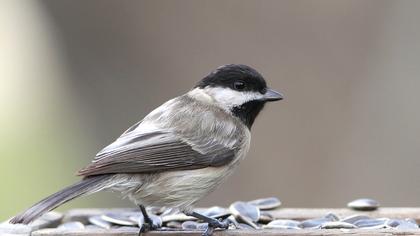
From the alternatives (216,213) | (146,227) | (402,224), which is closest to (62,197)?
(146,227)

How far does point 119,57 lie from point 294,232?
3.78 meters

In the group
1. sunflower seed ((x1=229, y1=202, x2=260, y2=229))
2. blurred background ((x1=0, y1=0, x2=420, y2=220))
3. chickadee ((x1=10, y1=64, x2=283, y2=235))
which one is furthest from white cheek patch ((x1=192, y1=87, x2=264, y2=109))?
blurred background ((x1=0, y1=0, x2=420, y2=220))

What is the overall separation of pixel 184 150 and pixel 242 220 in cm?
60

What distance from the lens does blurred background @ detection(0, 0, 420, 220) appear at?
6828 millimetres

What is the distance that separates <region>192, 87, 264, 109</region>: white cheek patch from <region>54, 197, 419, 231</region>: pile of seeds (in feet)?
2.05

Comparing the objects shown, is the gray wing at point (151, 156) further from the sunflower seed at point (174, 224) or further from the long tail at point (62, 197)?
the sunflower seed at point (174, 224)

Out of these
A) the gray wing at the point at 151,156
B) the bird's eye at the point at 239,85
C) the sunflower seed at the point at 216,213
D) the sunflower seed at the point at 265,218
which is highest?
the bird's eye at the point at 239,85

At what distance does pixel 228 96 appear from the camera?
14.1ft

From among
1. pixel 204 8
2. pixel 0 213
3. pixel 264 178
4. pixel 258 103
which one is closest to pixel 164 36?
pixel 204 8

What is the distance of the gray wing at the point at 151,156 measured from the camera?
148 inches

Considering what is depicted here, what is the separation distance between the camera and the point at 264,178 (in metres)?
7.07

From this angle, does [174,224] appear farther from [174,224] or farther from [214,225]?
[214,225]

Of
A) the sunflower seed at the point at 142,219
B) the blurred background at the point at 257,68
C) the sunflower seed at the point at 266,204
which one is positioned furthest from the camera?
the blurred background at the point at 257,68

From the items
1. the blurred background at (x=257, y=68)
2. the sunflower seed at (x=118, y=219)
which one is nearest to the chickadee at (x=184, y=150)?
the sunflower seed at (x=118, y=219)
